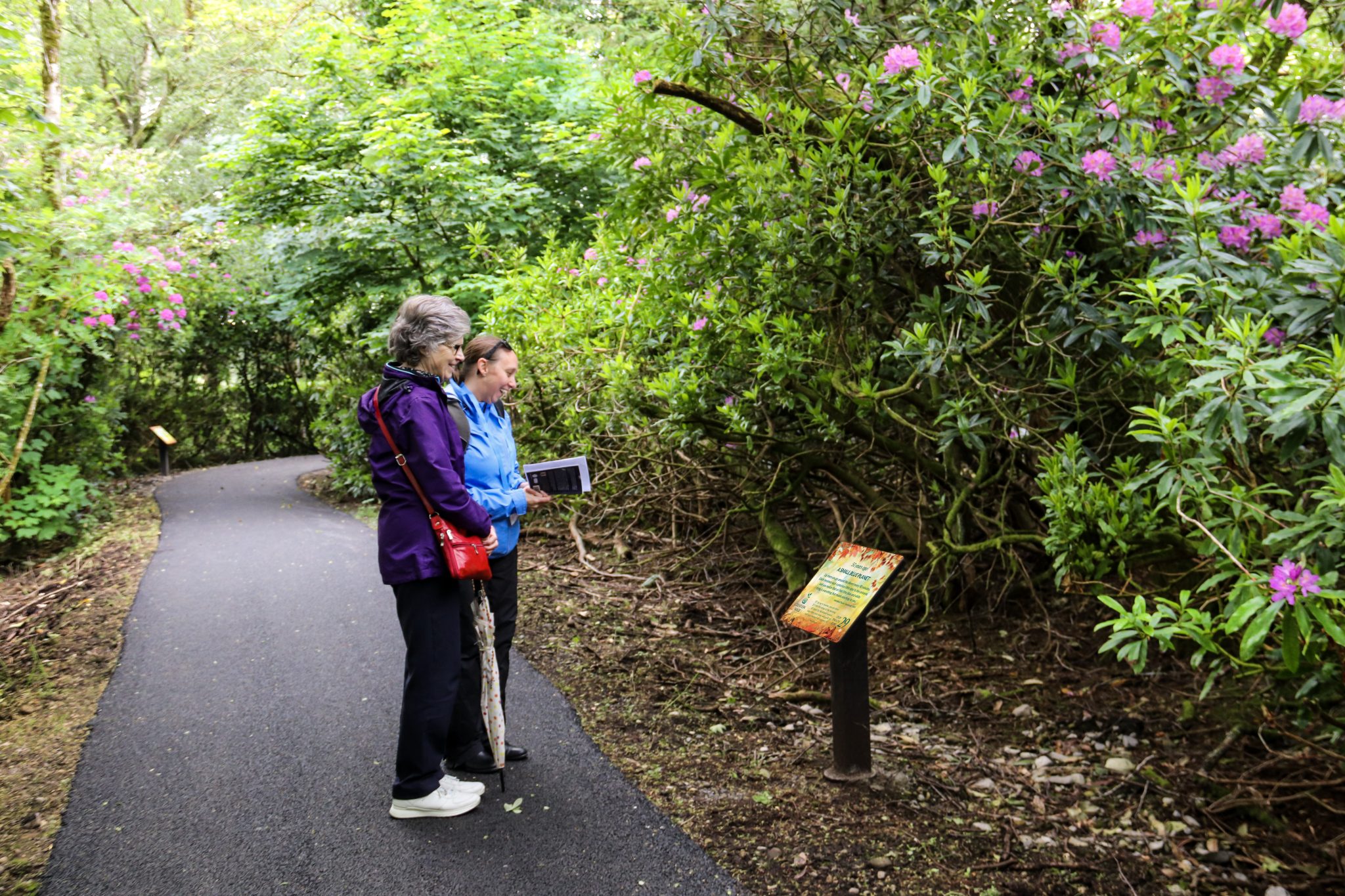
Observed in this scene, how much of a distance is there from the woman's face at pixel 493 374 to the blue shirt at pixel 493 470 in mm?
43

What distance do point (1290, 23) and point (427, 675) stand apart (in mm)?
3934

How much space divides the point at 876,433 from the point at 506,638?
237 cm

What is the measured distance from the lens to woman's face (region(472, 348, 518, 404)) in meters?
3.83

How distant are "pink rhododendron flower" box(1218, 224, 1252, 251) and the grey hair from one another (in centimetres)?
271

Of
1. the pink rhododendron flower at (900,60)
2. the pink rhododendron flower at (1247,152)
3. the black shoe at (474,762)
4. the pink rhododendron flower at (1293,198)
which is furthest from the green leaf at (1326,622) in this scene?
the black shoe at (474,762)

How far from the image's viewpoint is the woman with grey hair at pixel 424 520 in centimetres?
334

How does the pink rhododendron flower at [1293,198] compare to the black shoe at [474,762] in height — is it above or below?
above

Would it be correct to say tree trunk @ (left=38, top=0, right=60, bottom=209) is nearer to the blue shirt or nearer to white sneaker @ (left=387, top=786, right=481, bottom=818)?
the blue shirt

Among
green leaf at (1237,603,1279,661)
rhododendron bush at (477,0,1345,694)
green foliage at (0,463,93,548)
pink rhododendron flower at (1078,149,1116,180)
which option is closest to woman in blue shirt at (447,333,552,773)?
rhododendron bush at (477,0,1345,694)

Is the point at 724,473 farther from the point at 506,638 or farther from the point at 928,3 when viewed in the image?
the point at 928,3

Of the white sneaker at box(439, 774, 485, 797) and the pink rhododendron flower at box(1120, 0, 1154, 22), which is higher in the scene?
the pink rhododendron flower at box(1120, 0, 1154, 22)

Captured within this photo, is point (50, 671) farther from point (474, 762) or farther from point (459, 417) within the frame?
point (459, 417)

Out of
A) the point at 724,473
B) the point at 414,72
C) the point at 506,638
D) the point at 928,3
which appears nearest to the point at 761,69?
the point at 928,3

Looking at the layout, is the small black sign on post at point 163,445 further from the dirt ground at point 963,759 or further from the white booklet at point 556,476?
the white booklet at point 556,476
